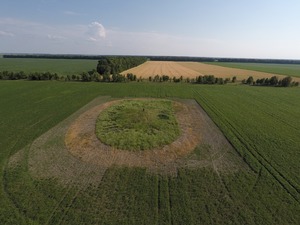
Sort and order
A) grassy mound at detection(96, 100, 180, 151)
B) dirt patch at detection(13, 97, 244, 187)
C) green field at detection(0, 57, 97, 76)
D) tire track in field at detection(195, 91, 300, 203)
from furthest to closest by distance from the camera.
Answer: green field at detection(0, 57, 97, 76) → grassy mound at detection(96, 100, 180, 151) → dirt patch at detection(13, 97, 244, 187) → tire track in field at detection(195, 91, 300, 203)

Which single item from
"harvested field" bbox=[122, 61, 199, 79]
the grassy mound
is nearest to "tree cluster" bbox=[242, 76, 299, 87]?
"harvested field" bbox=[122, 61, 199, 79]

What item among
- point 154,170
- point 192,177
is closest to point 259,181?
point 192,177

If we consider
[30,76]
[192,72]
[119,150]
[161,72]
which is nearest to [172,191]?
[119,150]

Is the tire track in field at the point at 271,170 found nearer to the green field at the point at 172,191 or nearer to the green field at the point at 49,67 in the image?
the green field at the point at 172,191

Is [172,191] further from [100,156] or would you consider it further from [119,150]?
[100,156]

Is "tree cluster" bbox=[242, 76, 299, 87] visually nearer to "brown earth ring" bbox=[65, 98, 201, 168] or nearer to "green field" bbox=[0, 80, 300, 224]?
"green field" bbox=[0, 80, 300, 224]

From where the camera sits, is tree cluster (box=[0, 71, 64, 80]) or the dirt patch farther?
tree cluster (box=[0, 71, 64, 80])

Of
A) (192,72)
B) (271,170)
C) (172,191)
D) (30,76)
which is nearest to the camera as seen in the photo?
(172,191)

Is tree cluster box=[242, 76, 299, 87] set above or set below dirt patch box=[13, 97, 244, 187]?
below
